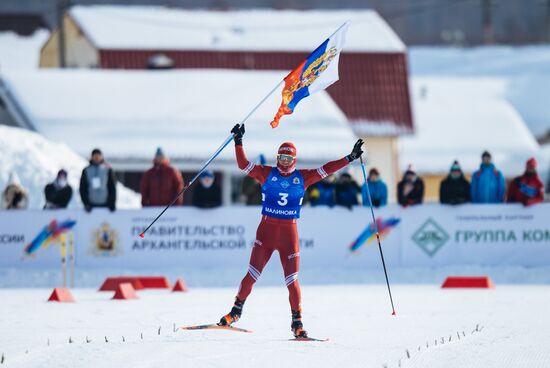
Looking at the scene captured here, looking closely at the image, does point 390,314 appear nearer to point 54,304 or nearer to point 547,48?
point 54,304

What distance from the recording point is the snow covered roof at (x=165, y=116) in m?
34.9

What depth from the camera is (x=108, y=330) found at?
1298cm

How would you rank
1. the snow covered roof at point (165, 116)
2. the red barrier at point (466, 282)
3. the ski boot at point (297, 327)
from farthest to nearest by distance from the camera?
1. the snow covered roof at point (165, 116)
2. the red barrier at point (466, 282)
3. the ski boot at point (297, 327)

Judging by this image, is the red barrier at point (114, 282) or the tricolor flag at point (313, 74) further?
the red barrier at point (114, 282)

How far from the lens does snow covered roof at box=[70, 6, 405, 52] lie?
4984 cm

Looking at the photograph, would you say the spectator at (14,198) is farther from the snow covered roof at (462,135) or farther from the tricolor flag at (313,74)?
the snow covered roof at (462,135)

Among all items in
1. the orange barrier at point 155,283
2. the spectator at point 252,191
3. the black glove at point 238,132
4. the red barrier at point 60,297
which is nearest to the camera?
the black glove at point 238,132

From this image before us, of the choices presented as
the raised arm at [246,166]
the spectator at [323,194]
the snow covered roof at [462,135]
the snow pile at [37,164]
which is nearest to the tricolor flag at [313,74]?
the raised arm at [246,166]

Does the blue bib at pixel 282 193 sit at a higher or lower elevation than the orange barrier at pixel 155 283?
higher

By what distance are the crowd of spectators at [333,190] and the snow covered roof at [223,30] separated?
26867 millimetres

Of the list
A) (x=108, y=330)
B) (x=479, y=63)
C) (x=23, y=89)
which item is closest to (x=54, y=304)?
(x=108, y=330)

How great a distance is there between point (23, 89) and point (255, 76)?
687 centimetres

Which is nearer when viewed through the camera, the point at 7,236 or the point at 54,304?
the point at 54,304

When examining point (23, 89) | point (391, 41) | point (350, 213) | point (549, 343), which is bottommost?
point (549, 343)
